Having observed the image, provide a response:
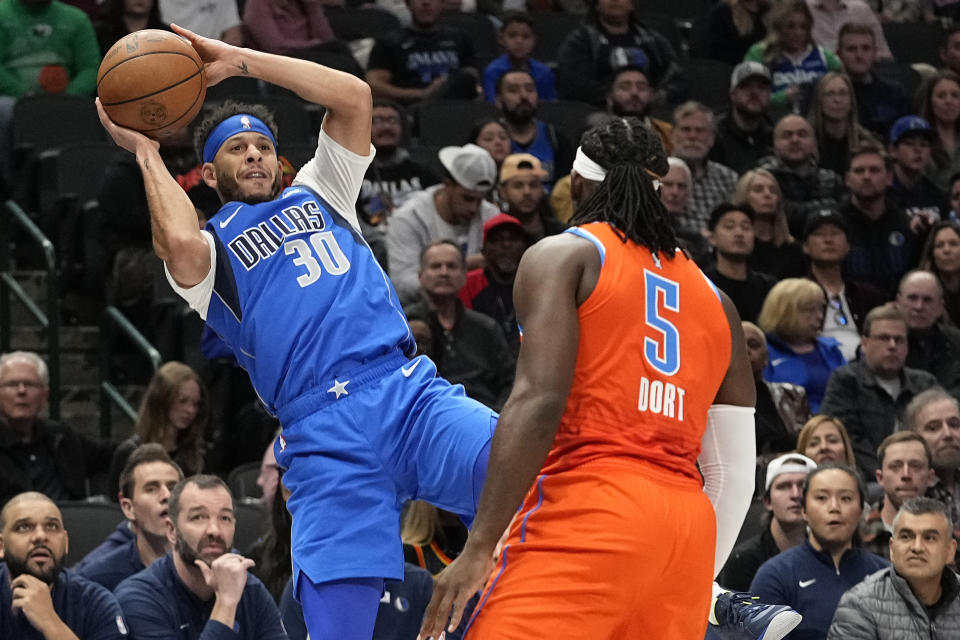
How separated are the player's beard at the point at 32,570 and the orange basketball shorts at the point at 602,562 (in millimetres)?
3266

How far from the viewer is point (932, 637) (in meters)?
7.07

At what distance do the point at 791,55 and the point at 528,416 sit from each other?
10.0m

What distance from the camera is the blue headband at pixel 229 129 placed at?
5.16 meters

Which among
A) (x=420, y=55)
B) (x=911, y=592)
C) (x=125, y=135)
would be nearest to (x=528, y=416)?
(x=125, y=135)

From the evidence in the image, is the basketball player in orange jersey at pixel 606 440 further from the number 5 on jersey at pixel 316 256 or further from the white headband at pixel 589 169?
the number 5 on jersey at pixel 316 256

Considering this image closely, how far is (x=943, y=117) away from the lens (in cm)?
1287

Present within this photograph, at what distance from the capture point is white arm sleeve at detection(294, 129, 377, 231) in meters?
5.20

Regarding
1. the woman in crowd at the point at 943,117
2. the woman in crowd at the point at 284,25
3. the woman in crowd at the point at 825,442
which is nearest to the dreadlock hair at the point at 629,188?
the woman in crowd at the point at 825,442

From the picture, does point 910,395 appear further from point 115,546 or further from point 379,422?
point 379,422

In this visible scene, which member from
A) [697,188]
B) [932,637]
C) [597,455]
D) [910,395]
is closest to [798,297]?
[910,395]

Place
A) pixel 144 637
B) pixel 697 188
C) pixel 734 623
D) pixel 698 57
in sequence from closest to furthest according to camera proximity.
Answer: pixel 734 623 < pixel 144 637 < pixel 697 188 < pixel 698 57

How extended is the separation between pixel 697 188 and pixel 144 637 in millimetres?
5963

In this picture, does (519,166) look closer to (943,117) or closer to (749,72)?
(749,72)

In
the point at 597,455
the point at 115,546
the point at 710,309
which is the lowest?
the point at 115,546
